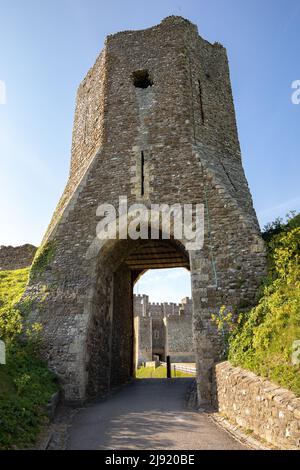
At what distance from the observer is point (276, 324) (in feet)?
22.7

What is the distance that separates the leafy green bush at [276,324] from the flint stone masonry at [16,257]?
12.4 m

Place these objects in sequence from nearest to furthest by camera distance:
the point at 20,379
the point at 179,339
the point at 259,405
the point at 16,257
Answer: the point at 259,405
the point at 20,379
the point at 16,257
the point at 179,339

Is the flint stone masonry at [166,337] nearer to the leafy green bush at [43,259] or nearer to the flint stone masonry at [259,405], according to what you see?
the leafy green bush at [43,259]

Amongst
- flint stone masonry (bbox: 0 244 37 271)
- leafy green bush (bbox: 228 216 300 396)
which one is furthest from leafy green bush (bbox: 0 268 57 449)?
flint stone masonry (bbox: 0 244 37 271)

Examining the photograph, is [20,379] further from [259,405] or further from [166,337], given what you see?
[166,337]

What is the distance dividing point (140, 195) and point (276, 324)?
6245mm

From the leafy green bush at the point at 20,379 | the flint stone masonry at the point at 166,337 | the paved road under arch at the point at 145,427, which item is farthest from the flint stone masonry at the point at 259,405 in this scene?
the flint stone masonry at the point at 166,337

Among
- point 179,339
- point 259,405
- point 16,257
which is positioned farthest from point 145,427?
point 179,339

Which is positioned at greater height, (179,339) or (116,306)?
(116,306)

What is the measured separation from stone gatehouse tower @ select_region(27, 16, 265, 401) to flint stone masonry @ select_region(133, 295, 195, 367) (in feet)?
74.9

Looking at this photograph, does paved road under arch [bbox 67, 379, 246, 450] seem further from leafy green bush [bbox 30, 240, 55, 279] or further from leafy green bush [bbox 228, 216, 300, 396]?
leafy green bush [bbox 30, 240, 55, 279]

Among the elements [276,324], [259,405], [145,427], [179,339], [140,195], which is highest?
[140,195]

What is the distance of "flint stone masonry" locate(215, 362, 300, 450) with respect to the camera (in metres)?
4.79
